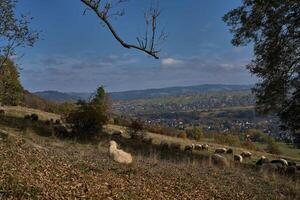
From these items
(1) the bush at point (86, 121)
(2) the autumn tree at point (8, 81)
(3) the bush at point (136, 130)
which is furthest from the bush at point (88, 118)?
(2) the autumn tree at point (8, 81)

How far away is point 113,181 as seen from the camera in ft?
45.2

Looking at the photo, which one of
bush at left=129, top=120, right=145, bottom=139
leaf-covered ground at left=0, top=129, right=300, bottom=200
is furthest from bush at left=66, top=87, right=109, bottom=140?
leaf-covered ground at left=0, top=129, right=300, bottom=200

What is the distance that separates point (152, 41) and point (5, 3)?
14427 millimetres

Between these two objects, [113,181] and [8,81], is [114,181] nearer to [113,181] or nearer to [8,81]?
[113,181]

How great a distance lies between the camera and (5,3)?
67.2ft

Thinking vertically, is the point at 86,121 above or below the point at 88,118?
below

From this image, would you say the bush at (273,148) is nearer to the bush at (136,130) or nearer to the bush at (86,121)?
the bush at (136,130)

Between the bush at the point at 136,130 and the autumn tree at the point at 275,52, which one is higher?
the autumn tree at the point at 275,52

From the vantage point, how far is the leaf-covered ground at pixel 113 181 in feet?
36.2

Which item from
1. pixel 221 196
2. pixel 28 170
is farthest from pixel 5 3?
pixel 221 196

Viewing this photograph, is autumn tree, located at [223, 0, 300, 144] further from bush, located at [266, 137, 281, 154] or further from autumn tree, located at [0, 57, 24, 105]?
bush, located at [266, 137, 281, 154]

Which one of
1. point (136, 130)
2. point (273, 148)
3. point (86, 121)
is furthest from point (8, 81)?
point (273, 148)

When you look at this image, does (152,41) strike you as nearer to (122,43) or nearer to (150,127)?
(122,43)

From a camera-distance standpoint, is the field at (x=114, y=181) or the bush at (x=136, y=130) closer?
the field at (x=114, y=181)
